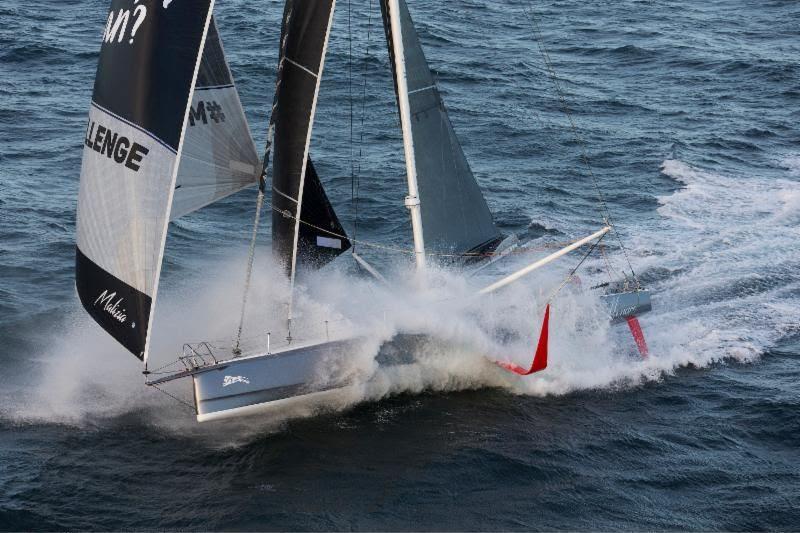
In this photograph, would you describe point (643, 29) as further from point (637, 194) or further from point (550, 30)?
point (637, 194)

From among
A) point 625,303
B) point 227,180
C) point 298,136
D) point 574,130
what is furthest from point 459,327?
point 574,130

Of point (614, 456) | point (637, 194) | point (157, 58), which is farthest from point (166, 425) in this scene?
point (637, 194)

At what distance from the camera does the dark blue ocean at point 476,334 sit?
19766 millimetres

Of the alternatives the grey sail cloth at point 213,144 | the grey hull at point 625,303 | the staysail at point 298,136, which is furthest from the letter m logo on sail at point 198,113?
the grey hull at point 625,303

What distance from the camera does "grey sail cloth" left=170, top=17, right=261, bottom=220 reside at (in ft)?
73.0

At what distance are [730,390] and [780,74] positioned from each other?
23.6m

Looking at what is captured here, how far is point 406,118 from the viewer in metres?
23.1

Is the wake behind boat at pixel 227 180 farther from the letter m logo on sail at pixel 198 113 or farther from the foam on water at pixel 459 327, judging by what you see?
the foam on water at pixel 459 327

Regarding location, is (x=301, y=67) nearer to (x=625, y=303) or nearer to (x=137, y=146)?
(x=137, y=146)

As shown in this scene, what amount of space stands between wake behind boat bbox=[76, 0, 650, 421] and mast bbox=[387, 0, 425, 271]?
0.03 m

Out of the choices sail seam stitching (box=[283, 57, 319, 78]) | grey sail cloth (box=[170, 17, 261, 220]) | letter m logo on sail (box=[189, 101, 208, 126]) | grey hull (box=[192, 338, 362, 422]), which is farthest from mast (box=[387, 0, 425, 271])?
letter m logo on sail (box=[189, 101, 208, 126])

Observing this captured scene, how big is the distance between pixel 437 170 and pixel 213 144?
4823 mm

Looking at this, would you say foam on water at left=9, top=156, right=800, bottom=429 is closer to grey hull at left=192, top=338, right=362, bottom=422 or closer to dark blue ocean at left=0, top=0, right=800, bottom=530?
dark blue ocean at left=0, top=0, right=800, bottom=530

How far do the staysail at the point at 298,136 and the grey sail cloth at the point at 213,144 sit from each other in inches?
42.8
